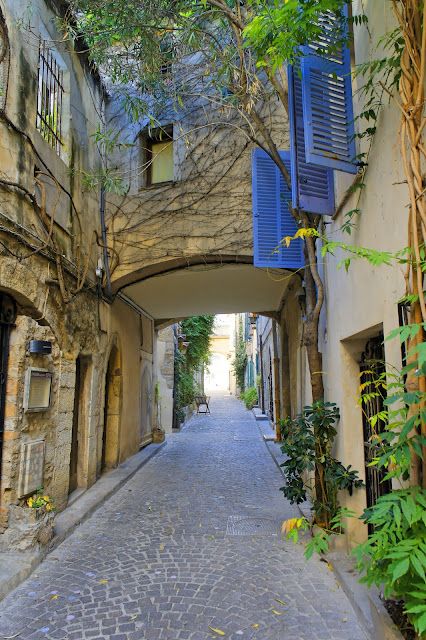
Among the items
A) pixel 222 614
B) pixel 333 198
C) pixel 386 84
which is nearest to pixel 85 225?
pixel 333 198

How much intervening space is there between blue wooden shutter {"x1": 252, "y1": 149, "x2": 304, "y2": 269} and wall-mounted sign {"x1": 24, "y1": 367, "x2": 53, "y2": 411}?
282 centimetres

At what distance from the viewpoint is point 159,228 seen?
22.8 ft

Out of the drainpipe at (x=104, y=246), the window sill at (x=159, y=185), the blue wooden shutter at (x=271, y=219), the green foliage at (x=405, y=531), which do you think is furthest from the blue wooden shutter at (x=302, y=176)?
the drainpipe at (x=104, y=246)

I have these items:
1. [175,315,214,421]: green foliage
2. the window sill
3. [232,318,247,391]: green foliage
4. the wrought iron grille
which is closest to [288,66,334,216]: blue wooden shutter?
the wrought iron grille

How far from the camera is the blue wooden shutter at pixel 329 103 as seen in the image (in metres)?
3.43

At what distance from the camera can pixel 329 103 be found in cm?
362

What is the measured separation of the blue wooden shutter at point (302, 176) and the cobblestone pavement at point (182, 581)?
128 inches

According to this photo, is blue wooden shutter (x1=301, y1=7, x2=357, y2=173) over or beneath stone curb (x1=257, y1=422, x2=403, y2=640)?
over

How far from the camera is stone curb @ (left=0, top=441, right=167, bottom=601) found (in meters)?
3.58

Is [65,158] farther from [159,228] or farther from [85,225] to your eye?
[159,228]

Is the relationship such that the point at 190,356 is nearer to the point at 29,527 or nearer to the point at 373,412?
the point at 29,527

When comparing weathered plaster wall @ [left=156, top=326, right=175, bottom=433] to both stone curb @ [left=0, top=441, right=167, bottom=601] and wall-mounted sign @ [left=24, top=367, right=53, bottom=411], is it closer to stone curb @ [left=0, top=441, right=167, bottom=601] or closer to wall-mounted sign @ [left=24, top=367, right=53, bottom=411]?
stone curb @ [left=0, top=441, right=167, bottom=601]

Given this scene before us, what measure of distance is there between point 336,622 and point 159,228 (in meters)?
5.55

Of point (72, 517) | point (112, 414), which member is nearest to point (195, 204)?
point (112, 414)
